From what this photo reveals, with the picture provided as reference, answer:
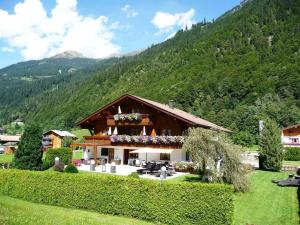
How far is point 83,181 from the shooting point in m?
18.0

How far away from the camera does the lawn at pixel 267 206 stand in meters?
16.1

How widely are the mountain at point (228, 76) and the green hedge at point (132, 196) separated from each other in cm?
6779

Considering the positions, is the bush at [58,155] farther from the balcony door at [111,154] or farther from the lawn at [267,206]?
the lawn at [267,206]

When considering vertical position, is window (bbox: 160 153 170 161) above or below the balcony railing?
below

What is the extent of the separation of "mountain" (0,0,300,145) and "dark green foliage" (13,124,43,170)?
61168mm

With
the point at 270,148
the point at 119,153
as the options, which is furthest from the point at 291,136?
the point at 119,153

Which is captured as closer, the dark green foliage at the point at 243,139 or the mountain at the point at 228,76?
the dark green foliage at the point at 243,139

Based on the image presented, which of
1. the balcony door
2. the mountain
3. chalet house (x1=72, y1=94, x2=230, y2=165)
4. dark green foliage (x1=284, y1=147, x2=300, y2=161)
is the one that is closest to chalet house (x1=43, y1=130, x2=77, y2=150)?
chalet house (x1=72, y1=94, x2=230, y2=165)

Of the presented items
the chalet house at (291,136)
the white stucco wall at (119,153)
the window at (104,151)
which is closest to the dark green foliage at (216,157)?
the white stucco wall at (119,153)

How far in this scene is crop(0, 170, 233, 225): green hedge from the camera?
48.8 ft

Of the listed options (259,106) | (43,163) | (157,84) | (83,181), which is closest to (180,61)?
(157,84)

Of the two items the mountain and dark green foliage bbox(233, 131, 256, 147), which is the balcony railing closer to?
dark green foliage bbox(233, 131, 256, 147)

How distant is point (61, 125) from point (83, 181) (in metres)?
132

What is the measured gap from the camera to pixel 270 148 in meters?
30.6
